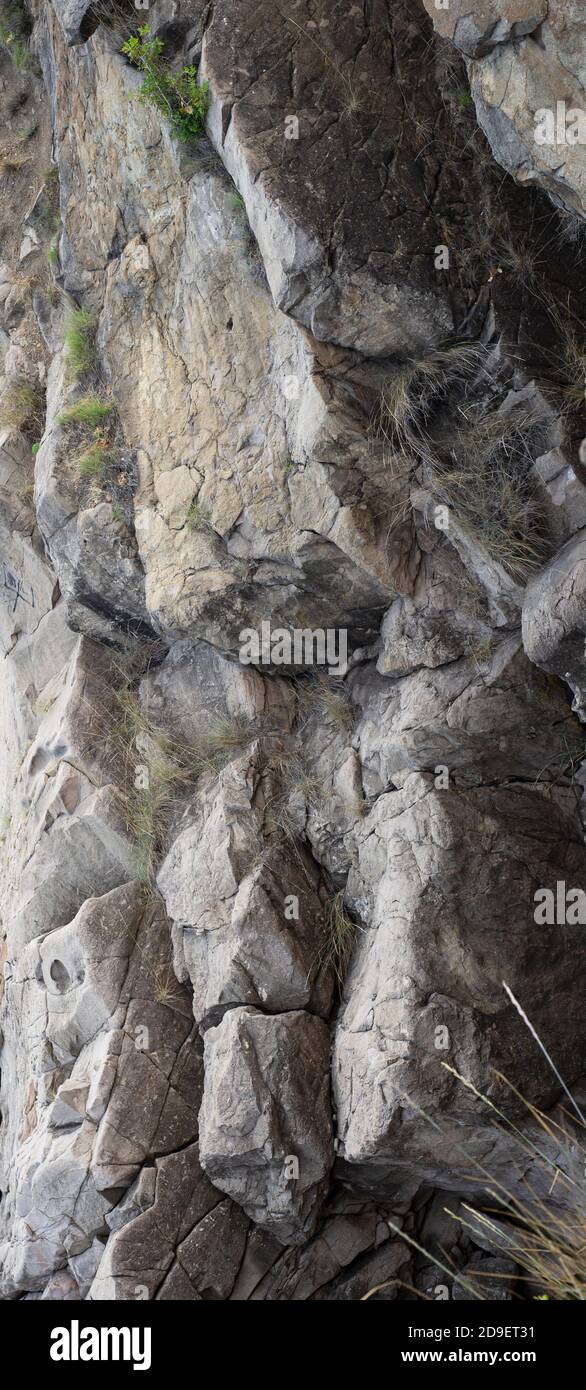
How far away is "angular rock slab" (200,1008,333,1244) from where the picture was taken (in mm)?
6152

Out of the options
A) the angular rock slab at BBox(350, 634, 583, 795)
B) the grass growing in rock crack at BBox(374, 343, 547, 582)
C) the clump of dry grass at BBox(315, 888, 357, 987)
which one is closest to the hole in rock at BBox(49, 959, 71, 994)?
the clump of dry grass at BBox(315, 888, 357, 987)

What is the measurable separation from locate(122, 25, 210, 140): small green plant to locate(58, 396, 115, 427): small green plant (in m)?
1.83

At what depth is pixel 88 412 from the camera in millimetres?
7570

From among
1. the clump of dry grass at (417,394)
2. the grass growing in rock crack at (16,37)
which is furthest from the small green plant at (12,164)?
the clump of dry grass at (417,394)

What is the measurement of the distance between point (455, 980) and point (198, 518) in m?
3.17

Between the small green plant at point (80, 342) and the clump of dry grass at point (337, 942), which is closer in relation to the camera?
the clump of dry grass at point (337, 942)

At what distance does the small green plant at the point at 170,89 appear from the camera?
6.25 metres

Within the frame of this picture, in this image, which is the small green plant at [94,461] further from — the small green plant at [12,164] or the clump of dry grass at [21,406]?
the small green plant at [12,164]

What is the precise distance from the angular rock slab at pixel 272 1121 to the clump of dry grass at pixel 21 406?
5054 millimetres

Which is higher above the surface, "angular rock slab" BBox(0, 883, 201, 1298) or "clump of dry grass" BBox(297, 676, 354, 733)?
"clump of dry grass" BBox(297, 676, 354, 733)

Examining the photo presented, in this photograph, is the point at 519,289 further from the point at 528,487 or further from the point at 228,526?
the point at 228,526

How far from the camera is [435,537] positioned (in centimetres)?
606

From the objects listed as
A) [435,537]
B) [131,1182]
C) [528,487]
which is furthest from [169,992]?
[528,487]

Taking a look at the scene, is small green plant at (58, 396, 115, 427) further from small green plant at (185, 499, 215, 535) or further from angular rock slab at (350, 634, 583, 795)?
angular rock slab at (350, 634, 583, 795)
